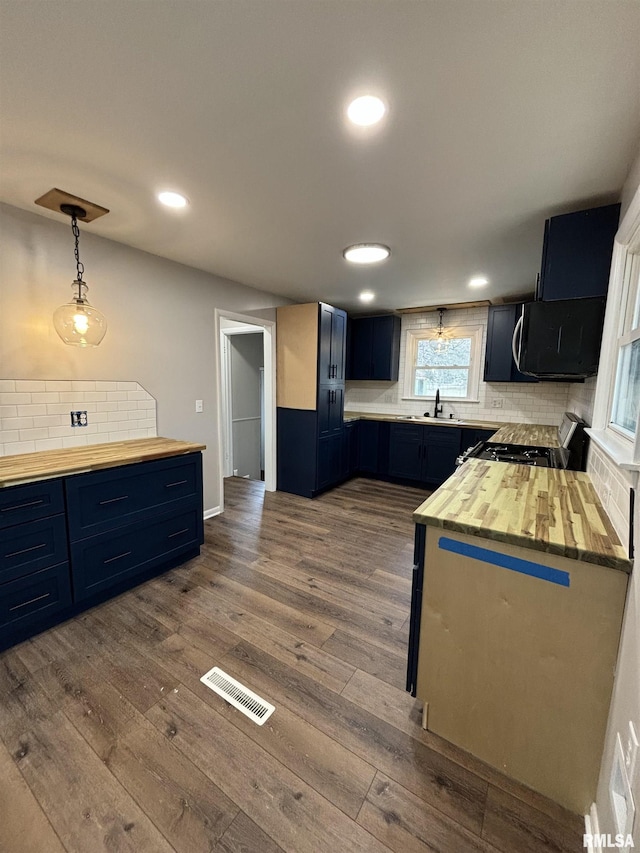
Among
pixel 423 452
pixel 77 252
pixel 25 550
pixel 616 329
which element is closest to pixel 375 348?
pixel 423 452

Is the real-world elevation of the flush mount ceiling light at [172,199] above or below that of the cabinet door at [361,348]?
above

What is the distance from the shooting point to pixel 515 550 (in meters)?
1.16

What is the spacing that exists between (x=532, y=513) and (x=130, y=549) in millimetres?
2328

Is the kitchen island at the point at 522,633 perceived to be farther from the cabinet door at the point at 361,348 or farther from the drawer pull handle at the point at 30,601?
the cabinet door at the point at 361,348

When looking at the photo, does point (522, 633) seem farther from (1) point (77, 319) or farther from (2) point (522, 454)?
(1) point (77, 319)

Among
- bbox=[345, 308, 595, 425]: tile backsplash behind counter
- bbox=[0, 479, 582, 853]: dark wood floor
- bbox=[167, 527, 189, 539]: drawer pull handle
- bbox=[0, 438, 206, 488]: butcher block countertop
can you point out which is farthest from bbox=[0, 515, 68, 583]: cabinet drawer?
bbox=[345, 308, 595, 425]: tile backsplash behind counter

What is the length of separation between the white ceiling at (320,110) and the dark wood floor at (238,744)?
2.44 meters

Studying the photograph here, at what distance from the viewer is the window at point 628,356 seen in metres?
1.48

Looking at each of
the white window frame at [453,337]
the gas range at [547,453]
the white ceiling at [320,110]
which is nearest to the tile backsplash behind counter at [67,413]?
the white ceiling at [320,110]

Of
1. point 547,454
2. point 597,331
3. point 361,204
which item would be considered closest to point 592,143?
point 597,331

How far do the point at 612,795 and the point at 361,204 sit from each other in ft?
8.52

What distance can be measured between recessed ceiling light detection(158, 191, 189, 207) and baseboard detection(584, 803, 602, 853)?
315cm

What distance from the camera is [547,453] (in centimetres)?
262

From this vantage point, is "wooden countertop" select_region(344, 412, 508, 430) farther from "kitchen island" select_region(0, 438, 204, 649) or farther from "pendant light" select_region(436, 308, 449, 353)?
"kitchen island" select_region(0, 438, 204, 649)
